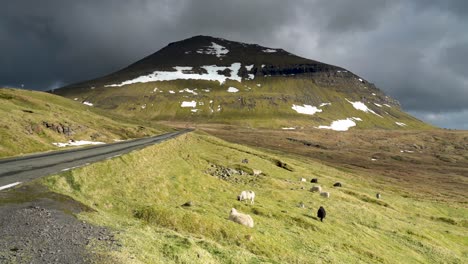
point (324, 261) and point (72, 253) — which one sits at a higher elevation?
point (72, 253)

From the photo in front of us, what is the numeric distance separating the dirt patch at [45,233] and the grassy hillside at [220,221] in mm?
1052

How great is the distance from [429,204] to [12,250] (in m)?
88.2

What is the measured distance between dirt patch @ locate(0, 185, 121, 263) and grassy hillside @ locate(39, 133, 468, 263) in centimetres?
105

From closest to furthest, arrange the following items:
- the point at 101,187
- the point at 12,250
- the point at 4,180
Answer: the point at 12,250, the point at 4,180, the point at 101,187

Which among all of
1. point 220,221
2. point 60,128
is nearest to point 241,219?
point 220,221

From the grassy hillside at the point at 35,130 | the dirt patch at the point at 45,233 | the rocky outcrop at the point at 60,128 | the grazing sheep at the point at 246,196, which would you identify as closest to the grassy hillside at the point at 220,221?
the grazing sheep at the point at 246,196

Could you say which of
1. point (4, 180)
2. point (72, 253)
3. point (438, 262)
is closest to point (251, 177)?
point (438, 262)

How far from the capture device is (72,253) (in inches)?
541

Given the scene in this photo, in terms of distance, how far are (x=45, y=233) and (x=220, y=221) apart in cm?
1407

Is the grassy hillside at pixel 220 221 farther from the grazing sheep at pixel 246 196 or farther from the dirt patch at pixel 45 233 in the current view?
the dirt patch at pixel 45 233

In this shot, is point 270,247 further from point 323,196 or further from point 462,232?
point 462,232

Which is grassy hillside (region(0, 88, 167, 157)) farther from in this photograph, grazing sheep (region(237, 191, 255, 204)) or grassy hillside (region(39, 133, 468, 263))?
Result: grazing sheep (region(237, 191, 255, 204))

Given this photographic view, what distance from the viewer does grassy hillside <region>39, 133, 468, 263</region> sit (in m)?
20.5

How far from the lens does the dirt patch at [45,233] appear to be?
13.2 metres
